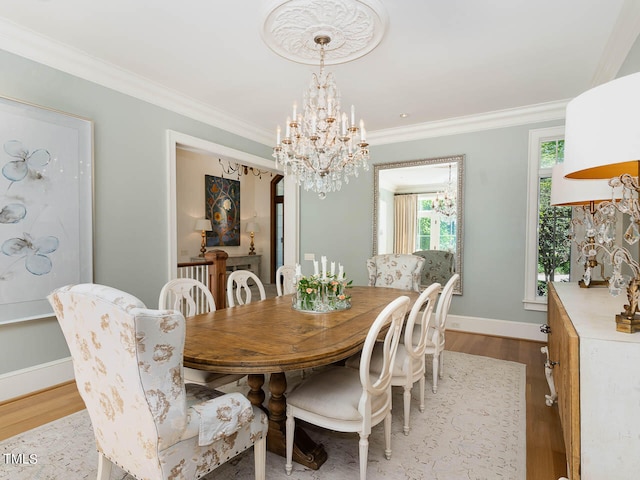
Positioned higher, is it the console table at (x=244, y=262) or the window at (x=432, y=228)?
the window at (x=432, y=228)

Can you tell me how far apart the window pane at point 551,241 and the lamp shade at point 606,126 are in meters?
3.36

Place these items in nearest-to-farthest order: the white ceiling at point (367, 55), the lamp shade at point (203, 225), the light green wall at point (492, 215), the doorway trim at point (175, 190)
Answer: the white ceiling at point (367, 55) < the doorway trim at point (175, 190) < the light green wall at point (492, 215) < the lamp shade at point (203, 225)

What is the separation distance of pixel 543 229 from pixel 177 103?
443 centimetres

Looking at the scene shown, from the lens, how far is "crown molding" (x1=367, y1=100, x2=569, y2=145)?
12.7ft

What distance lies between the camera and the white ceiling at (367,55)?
7.34ft

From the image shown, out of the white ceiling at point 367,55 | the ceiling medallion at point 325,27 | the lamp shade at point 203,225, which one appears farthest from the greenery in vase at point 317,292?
the lamp shade at point 203,225

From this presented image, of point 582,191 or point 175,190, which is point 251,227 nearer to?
point 175,190

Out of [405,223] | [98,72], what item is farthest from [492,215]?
[98,72]

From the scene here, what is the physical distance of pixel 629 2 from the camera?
2092mm

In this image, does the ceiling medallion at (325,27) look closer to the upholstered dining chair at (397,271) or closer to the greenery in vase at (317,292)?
the greenery in vase at (317,292)

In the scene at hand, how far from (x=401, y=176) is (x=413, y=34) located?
97.9 inches

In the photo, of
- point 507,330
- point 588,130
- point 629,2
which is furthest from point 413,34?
point 507,330

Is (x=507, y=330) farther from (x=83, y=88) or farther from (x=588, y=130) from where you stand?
(x=83, y=88)

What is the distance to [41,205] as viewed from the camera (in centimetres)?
263
